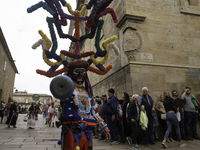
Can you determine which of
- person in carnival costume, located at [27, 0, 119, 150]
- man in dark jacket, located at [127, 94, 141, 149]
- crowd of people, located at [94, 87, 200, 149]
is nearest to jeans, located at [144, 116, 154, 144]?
crowd of people, located at [94, 87, 200, 149]

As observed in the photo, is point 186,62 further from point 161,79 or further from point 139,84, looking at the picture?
point 139,84

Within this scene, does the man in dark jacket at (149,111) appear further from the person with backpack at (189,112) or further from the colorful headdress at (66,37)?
the colorful headdress at (66,37)

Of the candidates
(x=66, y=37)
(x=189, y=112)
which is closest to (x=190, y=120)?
(x=189, y=112)

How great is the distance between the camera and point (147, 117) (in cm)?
546

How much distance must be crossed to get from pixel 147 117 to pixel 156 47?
3.49 m

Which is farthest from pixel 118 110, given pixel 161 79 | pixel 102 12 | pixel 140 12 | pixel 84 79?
pixel 140 12

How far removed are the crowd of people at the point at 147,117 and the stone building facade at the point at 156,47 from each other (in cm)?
83

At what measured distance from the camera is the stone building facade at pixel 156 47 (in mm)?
6777

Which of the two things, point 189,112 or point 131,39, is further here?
point 131,39

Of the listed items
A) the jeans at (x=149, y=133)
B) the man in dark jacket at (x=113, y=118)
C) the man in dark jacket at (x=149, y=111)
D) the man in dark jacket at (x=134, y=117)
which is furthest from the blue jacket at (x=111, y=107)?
the jeans at (x=149, y=133)

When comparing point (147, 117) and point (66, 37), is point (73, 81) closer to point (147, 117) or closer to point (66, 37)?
point (66, 37)

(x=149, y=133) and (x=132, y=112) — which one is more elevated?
(x=132, y=112)

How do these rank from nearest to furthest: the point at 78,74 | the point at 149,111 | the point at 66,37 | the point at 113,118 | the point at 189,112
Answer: the point at 78,74 → the point at 66,37 → the point at 113,118 → the point at 149,111 → the point at 189,112

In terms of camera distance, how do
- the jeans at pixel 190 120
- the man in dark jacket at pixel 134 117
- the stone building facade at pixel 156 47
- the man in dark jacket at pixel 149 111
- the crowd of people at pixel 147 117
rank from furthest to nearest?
the stone building facade at pixel 156 47 → the jeans at pixel 190 120 → the man in dark jacket at pixel 149 111 → the crowd of people at pixel 147 117 → the man in dark jacket at pixel 134 117
